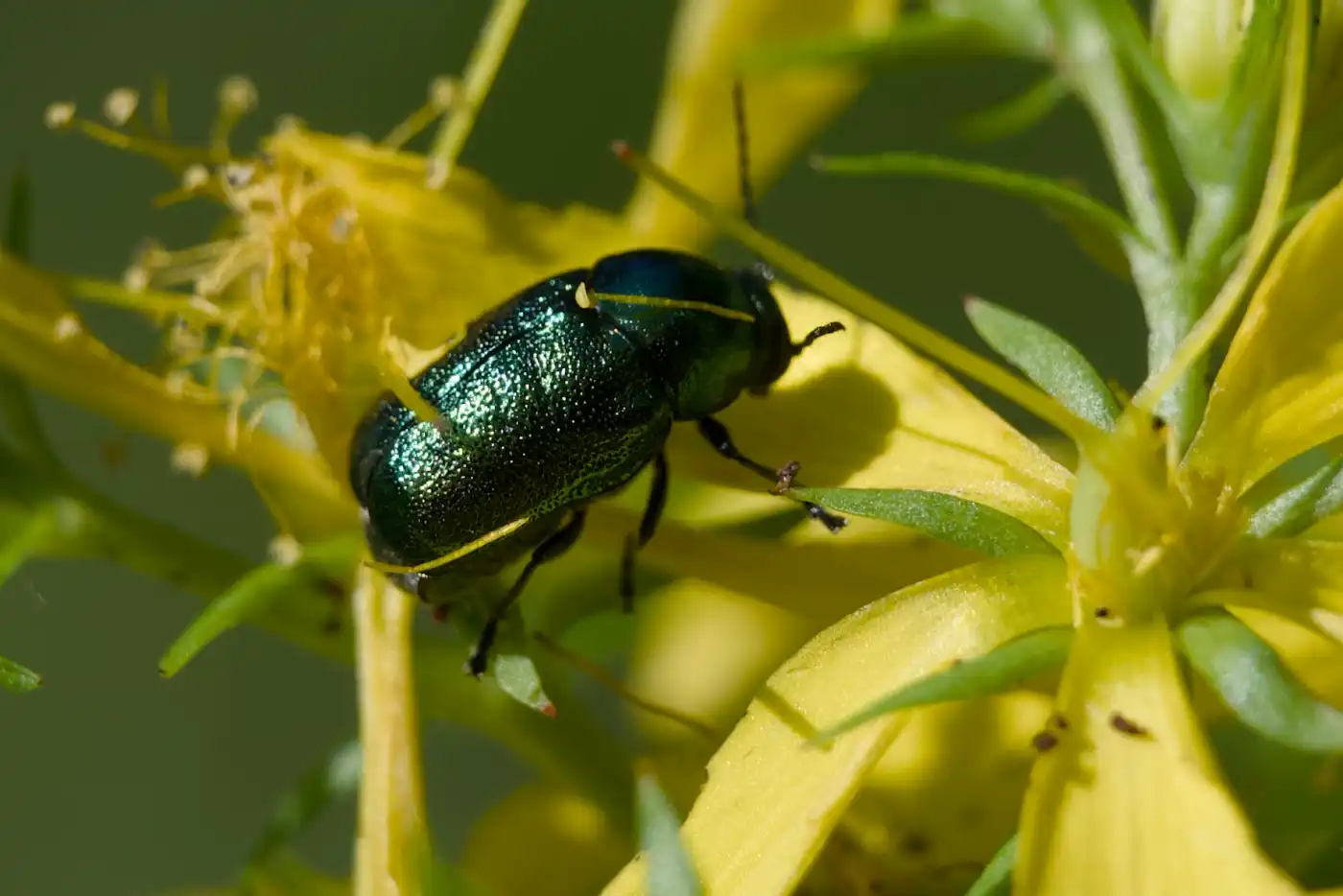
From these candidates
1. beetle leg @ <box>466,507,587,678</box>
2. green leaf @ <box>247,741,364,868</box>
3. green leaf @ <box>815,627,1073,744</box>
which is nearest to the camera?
green leaf @ <box>815,627,1073,744</box>

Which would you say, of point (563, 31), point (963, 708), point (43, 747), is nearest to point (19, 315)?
point (963, 708)

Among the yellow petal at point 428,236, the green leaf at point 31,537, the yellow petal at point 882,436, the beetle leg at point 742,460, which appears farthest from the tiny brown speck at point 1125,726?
the green leaf at point 31,537

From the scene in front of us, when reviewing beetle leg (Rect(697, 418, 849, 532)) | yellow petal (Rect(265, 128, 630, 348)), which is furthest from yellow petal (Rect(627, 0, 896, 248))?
beetle leg (Rect(697, 418, 849, 532))

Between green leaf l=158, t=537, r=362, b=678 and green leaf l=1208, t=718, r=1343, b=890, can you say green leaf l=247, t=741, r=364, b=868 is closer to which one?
green leaf l=158, t=537, r=362, b=678

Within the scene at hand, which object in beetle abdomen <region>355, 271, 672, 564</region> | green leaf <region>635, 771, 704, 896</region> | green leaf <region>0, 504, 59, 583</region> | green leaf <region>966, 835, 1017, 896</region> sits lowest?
green leaf <region>0, 504, 59, 583</region>

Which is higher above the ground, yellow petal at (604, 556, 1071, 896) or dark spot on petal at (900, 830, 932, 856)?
yellow petal at (604, 556, 1071, 896)

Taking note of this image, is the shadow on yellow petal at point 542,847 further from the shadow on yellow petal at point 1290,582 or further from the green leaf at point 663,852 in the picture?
the shadow on yellow petal at point 1290,582
